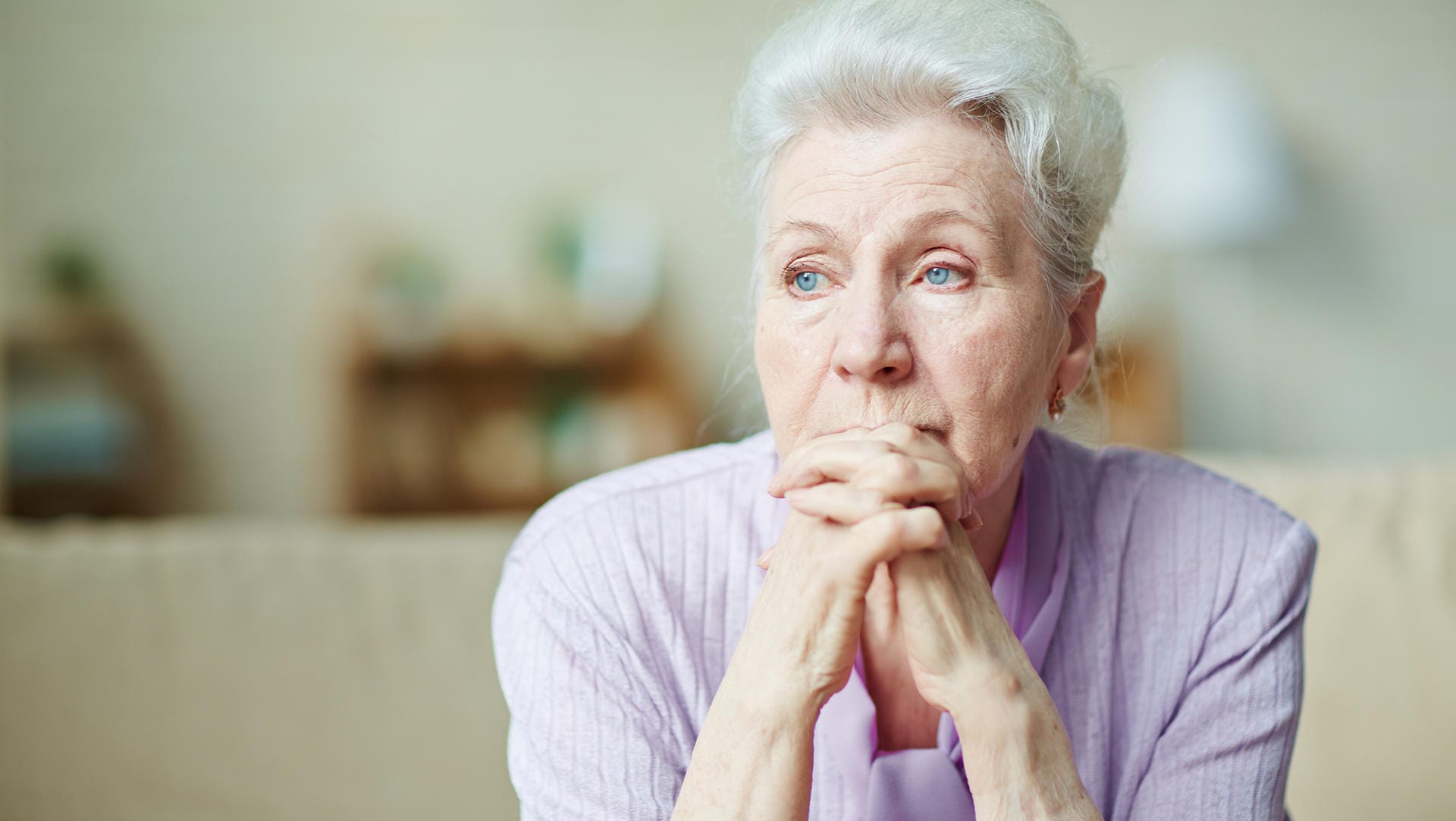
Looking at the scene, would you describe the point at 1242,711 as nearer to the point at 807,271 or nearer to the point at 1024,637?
the point at 1024,637

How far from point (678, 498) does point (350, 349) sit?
2.75m

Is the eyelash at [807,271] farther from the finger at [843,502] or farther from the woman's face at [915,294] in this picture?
the finger at [843,502]

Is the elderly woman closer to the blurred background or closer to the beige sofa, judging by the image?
the beige sofa

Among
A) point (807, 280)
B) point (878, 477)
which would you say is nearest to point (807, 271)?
point (807, 280)

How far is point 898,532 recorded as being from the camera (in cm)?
94

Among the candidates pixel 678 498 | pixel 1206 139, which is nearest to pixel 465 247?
pixel 1206 139

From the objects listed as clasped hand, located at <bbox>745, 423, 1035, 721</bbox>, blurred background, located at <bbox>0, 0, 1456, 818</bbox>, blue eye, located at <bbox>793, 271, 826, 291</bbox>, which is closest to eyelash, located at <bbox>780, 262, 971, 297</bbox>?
blue eye, located at <bbox>793, 271, 826, 291</bbox>

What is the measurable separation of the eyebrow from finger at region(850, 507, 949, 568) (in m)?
0.26

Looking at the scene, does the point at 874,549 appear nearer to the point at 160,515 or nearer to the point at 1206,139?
the point at 1206,139

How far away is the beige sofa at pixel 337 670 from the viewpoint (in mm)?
1597

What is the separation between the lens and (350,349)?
375 centimetres

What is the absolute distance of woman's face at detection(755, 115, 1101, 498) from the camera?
1043 mm

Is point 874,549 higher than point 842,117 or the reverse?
the reverse

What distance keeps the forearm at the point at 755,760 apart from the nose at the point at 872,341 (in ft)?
0.91
